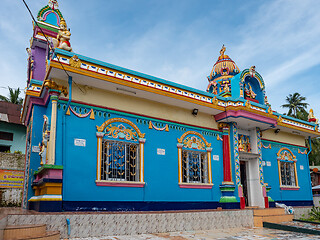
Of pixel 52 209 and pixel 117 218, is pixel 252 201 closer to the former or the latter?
pixel 117 218

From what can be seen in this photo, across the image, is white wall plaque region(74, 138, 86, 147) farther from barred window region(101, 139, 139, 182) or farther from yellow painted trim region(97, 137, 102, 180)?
barred window region(101, 139, 139, 182)

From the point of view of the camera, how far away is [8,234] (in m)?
5.24

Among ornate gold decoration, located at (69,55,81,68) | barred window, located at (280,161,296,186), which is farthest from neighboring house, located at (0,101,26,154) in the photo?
barred window, located at (280,161,296,186)

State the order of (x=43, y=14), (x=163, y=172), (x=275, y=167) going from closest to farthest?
(x=163, y=172) → (x=43, y=14) → (x=275, y=167)

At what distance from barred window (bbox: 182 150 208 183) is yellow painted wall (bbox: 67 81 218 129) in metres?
1.16

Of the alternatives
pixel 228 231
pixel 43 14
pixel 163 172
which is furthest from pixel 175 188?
Result: pixel 43 14

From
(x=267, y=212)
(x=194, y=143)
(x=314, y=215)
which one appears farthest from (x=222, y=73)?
(x=314, y=215)

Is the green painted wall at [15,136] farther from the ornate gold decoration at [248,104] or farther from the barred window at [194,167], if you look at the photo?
the ornate gold decoration at [248,104]

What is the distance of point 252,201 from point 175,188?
4.19 meters

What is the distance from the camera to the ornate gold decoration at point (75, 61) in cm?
792

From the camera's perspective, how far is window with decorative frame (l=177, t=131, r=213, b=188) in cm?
1024

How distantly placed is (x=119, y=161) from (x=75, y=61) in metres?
3.19

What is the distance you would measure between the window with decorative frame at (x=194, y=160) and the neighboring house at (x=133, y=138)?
4 centimetres

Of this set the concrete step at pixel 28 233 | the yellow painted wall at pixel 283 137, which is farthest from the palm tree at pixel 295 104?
the concrete step at pixel 28 233
